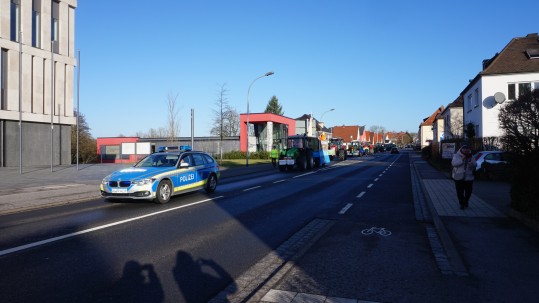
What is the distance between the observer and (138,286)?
474cm

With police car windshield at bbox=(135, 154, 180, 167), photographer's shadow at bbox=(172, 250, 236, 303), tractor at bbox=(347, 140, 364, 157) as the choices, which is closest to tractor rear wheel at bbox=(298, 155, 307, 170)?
police car windshield at bbox=(135, 154, 180, 167)

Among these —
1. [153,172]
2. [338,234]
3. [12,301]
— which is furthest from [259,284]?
[153,172]

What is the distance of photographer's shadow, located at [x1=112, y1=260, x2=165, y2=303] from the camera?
14.3 ft

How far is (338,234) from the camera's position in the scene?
7652 mm

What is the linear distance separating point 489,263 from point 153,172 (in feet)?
28.2

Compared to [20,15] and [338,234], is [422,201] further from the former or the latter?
[20,15]

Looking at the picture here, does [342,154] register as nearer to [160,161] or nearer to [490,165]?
[490,165]

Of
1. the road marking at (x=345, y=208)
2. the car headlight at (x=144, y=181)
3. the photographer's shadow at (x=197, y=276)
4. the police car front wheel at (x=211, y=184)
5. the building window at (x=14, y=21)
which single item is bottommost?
the photographer's shadow at (x=197, y=276)

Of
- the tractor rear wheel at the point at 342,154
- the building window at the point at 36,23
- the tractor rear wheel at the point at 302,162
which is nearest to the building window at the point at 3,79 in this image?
the building window at the point at 36,23

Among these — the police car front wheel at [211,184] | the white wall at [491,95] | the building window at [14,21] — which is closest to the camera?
the police car front wheel at [211,184]

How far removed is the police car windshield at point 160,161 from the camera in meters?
12.8

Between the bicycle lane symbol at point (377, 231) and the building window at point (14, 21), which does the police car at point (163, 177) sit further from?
the building window at point (14, 21)

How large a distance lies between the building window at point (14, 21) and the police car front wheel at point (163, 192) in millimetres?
24833

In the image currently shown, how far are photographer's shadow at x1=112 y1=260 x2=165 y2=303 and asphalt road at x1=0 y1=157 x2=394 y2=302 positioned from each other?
1 cm
